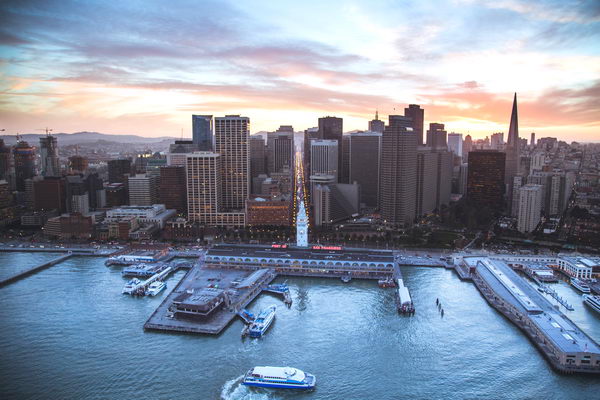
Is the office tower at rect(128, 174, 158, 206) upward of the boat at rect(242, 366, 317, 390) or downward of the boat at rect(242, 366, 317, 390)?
upward

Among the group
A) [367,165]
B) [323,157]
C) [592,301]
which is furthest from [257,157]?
[592,301]

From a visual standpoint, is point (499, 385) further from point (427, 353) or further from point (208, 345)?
point (208, 345)

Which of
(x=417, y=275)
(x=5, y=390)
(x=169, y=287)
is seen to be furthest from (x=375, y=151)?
(x=5, y=390)

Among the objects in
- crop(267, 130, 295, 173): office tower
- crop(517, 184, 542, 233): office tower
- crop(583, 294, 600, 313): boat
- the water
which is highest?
crop(267, 130, 295, 173): office tower

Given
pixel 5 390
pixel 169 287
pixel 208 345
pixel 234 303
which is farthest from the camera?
pixel 169 287

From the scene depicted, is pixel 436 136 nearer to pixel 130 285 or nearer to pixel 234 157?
pixel 234 157

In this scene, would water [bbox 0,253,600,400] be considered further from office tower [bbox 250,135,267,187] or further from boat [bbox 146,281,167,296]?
office tower [bbox 250,135,267,187]

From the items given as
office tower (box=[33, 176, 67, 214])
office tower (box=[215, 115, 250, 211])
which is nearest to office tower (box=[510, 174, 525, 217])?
office tower (box=[215, 115, 250, 211])

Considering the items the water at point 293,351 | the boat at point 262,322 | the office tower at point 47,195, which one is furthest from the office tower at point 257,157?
the boat at point 262,322
